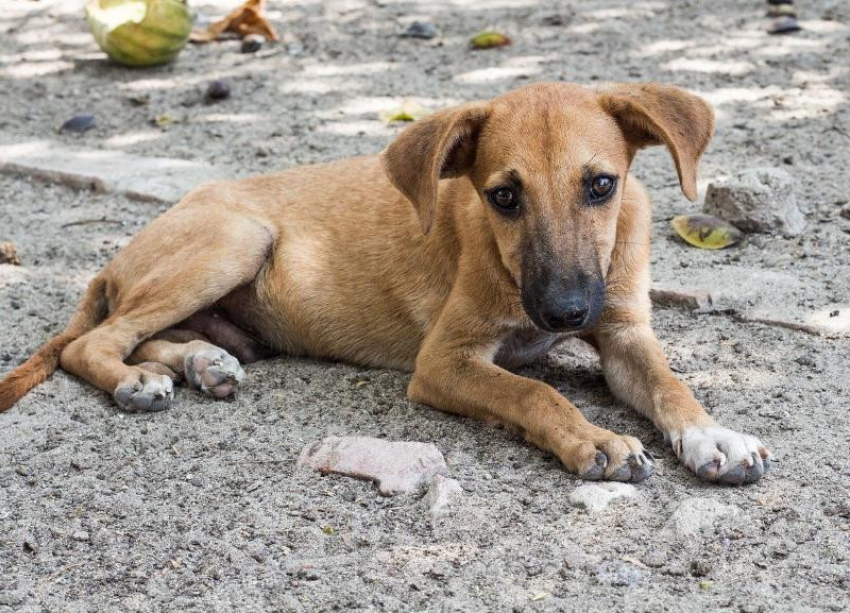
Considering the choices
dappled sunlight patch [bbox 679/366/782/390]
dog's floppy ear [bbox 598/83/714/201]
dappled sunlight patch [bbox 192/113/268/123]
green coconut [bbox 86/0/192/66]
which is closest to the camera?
dog's floppy ear [bbox 598/83/714/201]

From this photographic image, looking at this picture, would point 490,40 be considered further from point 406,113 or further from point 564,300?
point 564,300

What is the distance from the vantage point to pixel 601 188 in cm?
398

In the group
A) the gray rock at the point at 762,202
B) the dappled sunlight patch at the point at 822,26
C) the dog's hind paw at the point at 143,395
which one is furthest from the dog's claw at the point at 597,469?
the dappled sunlight patch at the point at 822,26

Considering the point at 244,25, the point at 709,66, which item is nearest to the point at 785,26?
the point at 709,66

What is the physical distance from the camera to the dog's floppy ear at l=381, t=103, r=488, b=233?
4.08 meters

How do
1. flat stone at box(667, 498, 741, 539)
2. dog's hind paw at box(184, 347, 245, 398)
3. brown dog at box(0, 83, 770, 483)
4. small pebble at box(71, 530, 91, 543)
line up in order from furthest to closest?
dog's hind paw at box(184, 347, 245, 398) < brown dog at box(0, 83, 770, 483) < small pebble at box(71, 530, 91, 543) < flat stone at box(667, 498, 741, 539)

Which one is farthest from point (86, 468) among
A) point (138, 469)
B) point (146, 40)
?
point (146, 40)

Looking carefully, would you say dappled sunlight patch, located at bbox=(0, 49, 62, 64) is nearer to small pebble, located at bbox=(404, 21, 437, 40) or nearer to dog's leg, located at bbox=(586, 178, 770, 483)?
small pebble, located at bbox=(404, 21, 437, 40)

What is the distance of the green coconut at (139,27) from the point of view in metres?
8.01

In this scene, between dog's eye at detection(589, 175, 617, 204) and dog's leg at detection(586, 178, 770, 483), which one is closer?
dog's leg at detection(586, 178, 770, 483)

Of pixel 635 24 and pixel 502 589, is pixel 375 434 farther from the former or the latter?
pixel 635 24

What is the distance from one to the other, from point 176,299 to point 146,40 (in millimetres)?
3939

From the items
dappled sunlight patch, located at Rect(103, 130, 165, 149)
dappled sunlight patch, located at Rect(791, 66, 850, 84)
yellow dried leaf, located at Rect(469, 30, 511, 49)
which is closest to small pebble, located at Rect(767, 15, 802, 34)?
dappled sunlight patch, located at Rect(791, 66, 850, 84)

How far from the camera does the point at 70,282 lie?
18.6 ft
